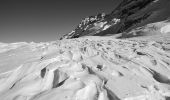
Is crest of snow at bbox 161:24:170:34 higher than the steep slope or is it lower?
lower

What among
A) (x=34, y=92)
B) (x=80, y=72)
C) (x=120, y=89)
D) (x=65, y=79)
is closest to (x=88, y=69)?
(x=80, y=72)

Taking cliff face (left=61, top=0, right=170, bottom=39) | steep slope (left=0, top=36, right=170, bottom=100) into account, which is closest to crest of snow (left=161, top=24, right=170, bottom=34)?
steep slope (left=0, top=36, right=170, bottom=100)

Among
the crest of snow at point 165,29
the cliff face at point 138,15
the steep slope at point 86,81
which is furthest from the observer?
the cliff face at point 138,15

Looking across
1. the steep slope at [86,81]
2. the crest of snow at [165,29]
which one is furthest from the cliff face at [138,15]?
the steep slope at [86,81]

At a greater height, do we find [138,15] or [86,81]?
[138,15]

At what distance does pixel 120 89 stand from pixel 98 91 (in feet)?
1.22

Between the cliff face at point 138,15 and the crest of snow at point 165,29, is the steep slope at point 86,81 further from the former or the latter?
the cliff face at point 138,15

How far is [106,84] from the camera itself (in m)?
2.52

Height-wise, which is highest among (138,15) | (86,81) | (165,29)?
(138,15)

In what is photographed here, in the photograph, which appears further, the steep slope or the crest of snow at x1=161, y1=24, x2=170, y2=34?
the crest of snow at x1=161, y1=24, x2=170, y2=34

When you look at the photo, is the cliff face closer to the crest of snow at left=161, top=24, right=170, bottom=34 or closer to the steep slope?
the crest of snow at left=161, top=24, right=170, bottom=34

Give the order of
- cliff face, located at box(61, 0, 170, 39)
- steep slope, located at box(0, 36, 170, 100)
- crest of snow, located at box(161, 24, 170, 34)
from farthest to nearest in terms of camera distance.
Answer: cliff face, located at box(61, 0, 170, 39)
crest of snow, located at box(161, 24, 170, 34)
steep slope, located at box(0, 36, 170, 100)

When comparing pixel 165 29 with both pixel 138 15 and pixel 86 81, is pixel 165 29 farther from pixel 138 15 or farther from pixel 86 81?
pixel 138 15

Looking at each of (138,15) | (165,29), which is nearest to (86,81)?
(165,29)
